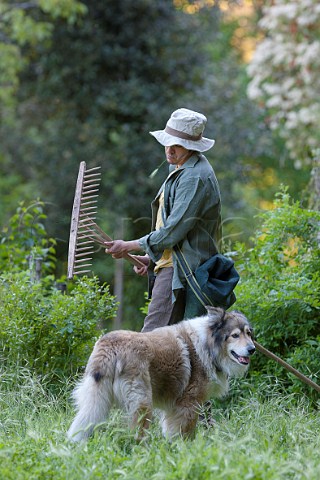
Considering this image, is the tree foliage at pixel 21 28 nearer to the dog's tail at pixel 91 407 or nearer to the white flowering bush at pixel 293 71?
the white flowering bush at pixel 293 71

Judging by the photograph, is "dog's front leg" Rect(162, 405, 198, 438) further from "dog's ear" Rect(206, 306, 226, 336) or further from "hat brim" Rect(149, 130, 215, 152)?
"hat brim" Rect(149, 130, 215, 152)

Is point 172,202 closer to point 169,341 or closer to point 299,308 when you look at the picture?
→ point 169,341

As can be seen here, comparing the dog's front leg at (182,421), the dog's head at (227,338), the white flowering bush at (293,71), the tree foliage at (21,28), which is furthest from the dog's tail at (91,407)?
the white flowering bush at (293,71)

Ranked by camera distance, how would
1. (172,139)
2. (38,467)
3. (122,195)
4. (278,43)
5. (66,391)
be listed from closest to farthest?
1. (38,467)
2. (172,139)
3. (66,391)
4. (122,195)
5. (278,43)

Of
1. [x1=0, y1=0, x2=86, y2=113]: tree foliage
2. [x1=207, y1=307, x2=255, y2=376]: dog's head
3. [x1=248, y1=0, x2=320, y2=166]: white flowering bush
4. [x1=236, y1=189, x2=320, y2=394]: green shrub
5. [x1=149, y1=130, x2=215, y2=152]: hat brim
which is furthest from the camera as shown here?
[x1=248, y1=0, x2=320, y2=166]: white flowering bush

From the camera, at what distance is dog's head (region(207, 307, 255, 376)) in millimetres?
6141

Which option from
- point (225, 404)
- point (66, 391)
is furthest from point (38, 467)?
point (225, 404)

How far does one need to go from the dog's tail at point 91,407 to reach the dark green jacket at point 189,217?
3.79ft

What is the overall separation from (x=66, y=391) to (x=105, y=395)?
5.87 ft

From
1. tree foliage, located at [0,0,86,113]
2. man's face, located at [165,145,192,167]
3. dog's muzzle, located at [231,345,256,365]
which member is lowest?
dog's muzzle, located at [231,345,256,365]

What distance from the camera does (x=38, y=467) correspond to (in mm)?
5016

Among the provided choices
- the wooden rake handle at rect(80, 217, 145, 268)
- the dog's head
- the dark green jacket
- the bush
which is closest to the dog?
the dog's head

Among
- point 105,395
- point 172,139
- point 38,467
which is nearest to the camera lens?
point 38,467

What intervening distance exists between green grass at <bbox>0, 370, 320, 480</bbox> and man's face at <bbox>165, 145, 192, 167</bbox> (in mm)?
1952
